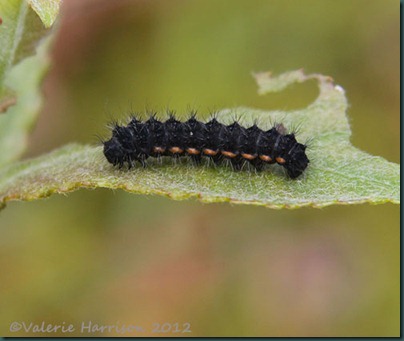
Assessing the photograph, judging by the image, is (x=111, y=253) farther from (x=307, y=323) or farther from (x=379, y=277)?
(x=379, y=277)

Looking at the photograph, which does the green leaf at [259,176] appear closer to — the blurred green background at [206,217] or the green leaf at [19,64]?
the green leaf at [19,64]

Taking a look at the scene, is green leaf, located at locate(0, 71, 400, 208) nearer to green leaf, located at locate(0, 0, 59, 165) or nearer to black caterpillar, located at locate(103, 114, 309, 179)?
black caterpillar, located at locate(103, 114, 309, 179)

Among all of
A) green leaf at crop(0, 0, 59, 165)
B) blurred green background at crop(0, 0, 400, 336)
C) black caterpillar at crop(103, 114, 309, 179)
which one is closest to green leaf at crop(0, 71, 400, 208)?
black caterpillar at crop(103, 114, 309, 179)

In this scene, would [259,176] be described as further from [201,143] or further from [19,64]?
[19,64]

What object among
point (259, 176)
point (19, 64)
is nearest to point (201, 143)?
point (259, 176)

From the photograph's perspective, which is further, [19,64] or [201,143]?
[201,143]
